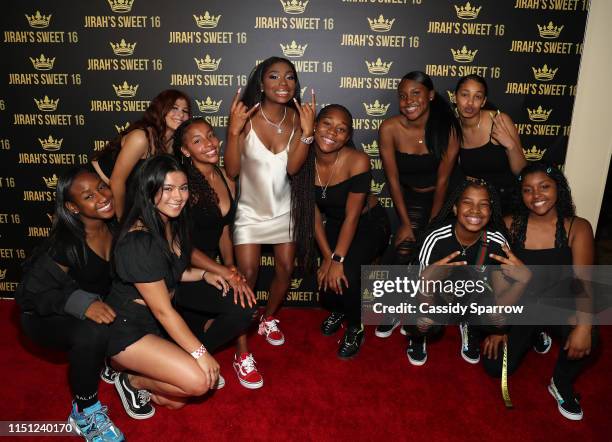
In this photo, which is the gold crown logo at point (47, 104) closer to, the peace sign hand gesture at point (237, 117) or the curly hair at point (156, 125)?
the curly hair at point (156, 125)

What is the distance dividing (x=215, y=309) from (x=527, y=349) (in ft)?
6.42

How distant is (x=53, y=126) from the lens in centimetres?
403

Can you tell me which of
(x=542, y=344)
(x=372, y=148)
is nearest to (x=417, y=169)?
(x=372, y=148)

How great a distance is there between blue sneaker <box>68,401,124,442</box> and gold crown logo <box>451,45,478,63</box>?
11.1ft

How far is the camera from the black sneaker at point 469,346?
3424mm

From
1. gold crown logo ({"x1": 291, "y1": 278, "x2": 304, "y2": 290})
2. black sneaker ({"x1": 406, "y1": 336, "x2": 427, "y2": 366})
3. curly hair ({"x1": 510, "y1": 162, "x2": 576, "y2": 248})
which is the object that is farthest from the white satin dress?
curly hair ({"x1": 510, "y1": 162, "x2": 576, "y2": 248})

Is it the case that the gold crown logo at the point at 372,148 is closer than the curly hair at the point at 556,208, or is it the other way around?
the curly hair at the point at 556,208

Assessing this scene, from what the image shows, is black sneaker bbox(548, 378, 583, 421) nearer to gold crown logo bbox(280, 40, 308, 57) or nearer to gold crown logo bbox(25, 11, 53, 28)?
gold crown logo bbox(280, 40, 308, 57)

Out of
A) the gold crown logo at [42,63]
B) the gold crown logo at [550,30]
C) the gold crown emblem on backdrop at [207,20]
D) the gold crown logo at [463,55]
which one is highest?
the gold crown emblem on backdrop at [207,20]

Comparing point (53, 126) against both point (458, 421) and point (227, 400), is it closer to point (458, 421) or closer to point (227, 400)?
point (227, 400)

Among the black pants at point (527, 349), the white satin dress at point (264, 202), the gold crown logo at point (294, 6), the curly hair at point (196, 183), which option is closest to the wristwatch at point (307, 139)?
the white satin dress at point (264, 202)

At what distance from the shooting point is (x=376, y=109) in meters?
3.96

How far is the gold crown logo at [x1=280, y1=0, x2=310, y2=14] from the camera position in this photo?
3725mm

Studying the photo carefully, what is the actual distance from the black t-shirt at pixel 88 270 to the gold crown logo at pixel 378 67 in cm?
236
